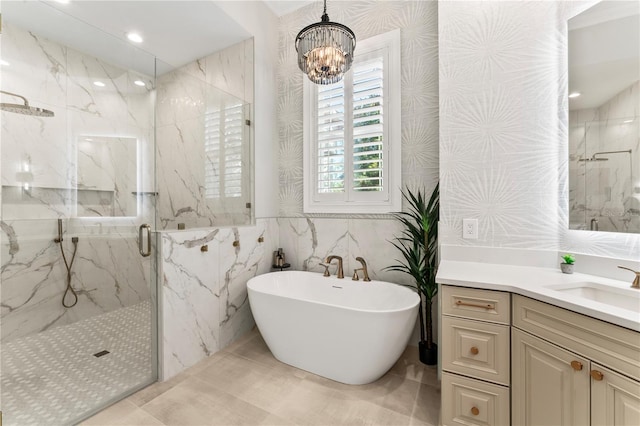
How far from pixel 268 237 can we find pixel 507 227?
2146 millimetres

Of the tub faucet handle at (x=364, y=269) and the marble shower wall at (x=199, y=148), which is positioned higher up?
the marble shower wall at (x=199, y=148)

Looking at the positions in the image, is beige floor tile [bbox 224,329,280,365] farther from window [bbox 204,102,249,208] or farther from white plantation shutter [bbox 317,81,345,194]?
white plantation shutter [bbox 317,81,345,194]

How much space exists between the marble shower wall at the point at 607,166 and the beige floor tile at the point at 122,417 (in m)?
2.75

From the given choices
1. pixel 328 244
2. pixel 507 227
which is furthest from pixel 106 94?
pixel 507 227

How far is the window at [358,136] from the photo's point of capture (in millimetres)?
2455

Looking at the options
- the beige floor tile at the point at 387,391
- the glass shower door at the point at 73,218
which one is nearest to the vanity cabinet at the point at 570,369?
the beige floor tile at the point at 387,391

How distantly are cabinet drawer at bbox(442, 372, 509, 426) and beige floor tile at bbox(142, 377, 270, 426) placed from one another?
3.32 ft

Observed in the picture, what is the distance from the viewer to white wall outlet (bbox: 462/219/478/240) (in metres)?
1.84

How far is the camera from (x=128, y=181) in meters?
2.26

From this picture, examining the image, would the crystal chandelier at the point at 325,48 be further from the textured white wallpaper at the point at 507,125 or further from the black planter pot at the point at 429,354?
the black planter pot at the point at 429,354

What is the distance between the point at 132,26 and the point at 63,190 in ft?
5.62

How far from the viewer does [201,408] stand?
64.4 inches

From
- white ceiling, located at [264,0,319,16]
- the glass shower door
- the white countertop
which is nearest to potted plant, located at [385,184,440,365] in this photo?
the white countertop

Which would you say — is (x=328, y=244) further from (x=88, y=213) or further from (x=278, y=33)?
(x=278, y=33)
